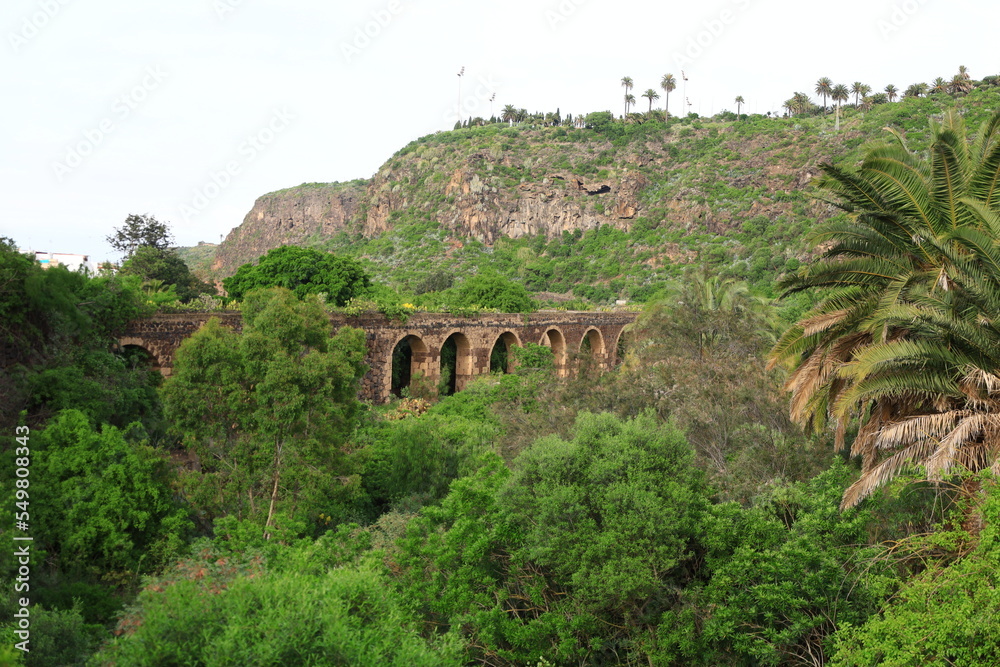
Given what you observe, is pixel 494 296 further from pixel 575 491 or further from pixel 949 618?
pixel 949 618

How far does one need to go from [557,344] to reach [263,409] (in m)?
24.9

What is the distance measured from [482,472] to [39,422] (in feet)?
27.6

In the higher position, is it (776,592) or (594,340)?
(594,340)

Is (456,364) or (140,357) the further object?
(456,364)

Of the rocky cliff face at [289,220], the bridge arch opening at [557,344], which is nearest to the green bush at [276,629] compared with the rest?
the bridge arch opening at [557,344]

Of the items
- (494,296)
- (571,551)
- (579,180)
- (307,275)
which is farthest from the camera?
(579,180)

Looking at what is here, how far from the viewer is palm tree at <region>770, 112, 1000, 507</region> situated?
6.66 metres

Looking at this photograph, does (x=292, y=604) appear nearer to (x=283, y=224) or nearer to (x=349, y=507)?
(x=349, y=507)

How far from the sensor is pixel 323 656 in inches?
239

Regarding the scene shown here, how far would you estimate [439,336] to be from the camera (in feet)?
89.8

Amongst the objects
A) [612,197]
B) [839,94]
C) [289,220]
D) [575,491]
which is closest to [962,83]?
[839,94]

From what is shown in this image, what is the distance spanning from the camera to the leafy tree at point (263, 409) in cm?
1207

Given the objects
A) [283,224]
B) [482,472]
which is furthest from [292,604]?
[283,224]

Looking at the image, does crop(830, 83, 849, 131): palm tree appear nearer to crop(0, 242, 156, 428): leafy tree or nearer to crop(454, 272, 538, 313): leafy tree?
crop(454, 272, 538, 313): leafy tree
